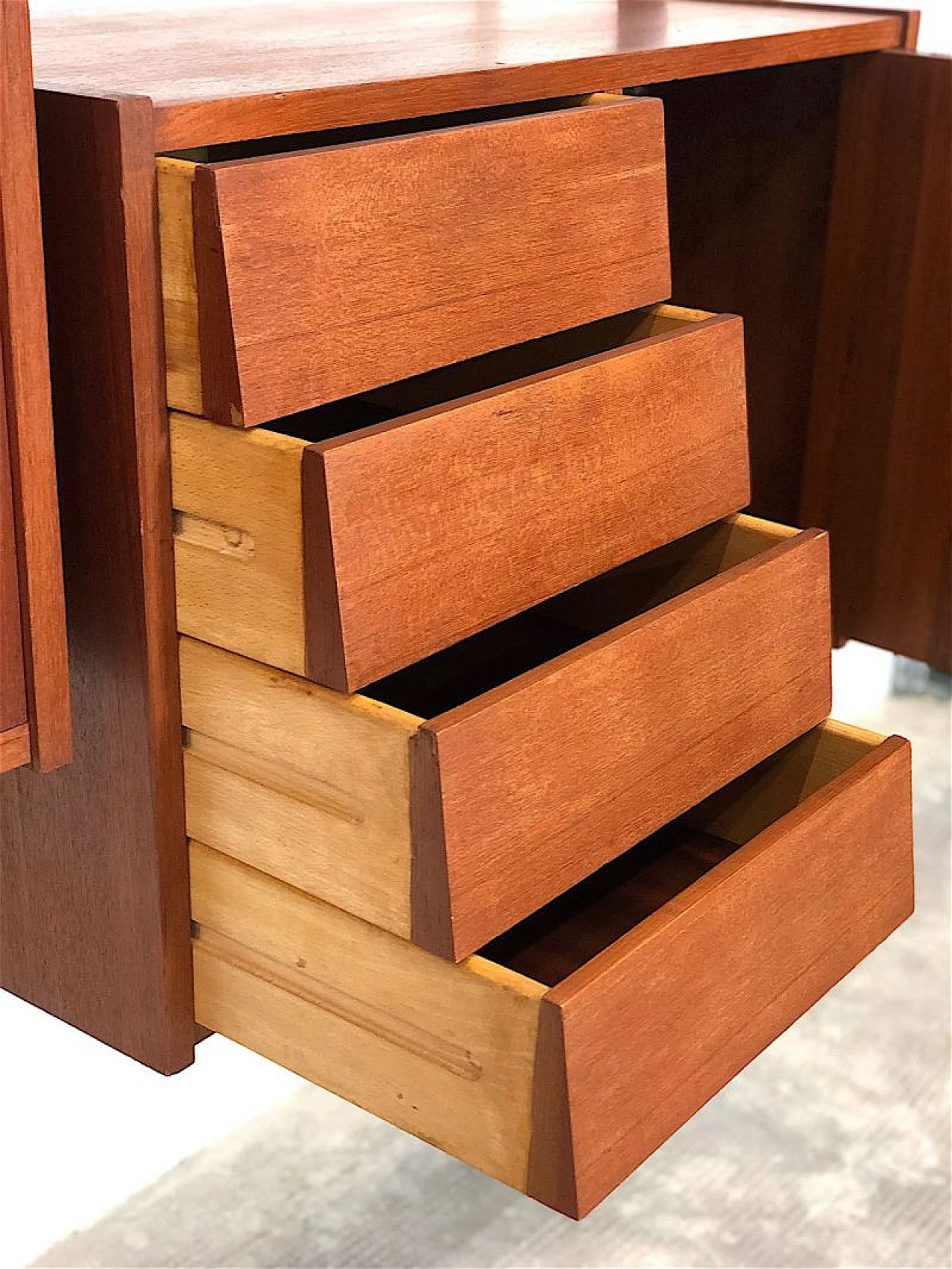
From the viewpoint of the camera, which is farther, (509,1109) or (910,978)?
(910,978)

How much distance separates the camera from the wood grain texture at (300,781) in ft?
2.43

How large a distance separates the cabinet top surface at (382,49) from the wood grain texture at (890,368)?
7 centimetres

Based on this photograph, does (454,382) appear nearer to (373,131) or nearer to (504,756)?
(373,131)

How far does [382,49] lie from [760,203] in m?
0.55

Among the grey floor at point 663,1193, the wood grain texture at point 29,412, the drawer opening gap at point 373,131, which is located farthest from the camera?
the grey floor at point 663,1193

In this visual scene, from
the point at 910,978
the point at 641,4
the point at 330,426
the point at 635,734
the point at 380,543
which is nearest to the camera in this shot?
the point at 380,543

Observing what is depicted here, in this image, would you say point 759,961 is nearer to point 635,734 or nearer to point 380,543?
point 635,734

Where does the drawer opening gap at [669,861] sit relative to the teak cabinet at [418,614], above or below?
below

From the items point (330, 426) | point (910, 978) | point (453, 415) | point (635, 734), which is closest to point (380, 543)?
point (453, 415)

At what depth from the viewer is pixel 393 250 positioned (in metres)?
0.76

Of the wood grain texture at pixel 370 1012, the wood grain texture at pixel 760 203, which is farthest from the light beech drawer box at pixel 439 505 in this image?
the wood grain texture at pixel 760 203

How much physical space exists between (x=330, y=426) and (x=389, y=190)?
0.27 m

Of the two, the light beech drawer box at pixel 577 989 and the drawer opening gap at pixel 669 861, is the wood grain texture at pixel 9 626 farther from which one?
the drawer opening gap at pixel 669 861

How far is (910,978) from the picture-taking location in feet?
4.75
